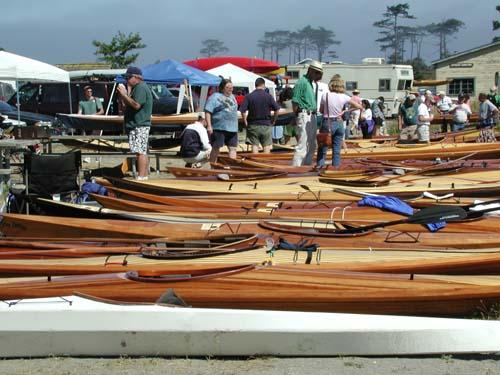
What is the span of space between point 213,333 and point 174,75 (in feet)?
A: 43.6

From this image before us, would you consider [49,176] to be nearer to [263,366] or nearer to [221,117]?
[221,117]

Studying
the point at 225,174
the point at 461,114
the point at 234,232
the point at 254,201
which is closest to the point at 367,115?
the point at 461,114

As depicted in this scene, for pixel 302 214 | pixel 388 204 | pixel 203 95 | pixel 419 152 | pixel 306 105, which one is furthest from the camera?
pixel 203 95

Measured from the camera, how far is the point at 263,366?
13.5 feet

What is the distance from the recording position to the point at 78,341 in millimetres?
4297

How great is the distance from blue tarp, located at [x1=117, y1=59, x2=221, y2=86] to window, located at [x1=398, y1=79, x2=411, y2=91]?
73.4 ft

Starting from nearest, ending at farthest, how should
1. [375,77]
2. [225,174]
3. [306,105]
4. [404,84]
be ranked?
[225,174]
[306,105]
[375,77]
[404,84]

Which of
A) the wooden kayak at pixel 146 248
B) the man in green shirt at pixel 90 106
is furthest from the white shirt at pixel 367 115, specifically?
the wooden kayak at pixel 146 248

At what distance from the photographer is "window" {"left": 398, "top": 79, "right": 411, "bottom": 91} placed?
38125 millimetres

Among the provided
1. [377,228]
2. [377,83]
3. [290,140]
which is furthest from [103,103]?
[377,83]

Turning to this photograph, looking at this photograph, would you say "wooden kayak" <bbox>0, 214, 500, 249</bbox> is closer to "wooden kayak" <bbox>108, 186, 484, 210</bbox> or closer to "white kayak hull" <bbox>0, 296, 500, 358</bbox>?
"wooden kayak" <bbox>108, 186, 484, 210</bbox>

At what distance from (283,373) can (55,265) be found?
2072 mm

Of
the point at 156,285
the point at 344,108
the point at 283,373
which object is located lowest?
the point at 283,373

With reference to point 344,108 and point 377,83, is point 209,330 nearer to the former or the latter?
point 344,108
